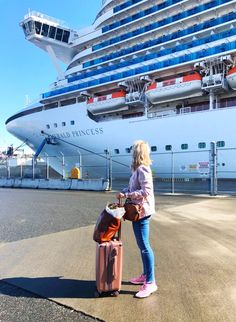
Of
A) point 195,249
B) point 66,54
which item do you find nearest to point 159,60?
point 66,54

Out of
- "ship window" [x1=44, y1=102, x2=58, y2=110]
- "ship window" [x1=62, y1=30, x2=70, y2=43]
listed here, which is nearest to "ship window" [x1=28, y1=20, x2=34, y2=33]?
"ship window" [x1=62, y1=30, x2=70, y2=43]

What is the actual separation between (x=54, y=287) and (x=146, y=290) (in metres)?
1.05

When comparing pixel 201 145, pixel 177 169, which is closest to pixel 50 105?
pixel 177 169

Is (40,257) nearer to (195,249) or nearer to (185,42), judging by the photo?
(195,249)

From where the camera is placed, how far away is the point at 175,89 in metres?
19.4

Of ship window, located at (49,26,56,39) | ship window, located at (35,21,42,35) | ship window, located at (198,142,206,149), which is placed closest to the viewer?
ship window, located at (198,142,206,149)

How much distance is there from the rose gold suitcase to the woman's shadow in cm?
18

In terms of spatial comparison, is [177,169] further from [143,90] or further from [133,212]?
[133,212]

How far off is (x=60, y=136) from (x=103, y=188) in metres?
11.1

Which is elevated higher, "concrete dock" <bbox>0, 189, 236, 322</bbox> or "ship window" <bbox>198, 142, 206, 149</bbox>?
"ship window" <bbox>198, 142, 206, 149</bbox>

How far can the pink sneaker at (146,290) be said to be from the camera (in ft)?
10.9

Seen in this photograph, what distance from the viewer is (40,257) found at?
4.85 meters

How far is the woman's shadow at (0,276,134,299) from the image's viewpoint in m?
3.46

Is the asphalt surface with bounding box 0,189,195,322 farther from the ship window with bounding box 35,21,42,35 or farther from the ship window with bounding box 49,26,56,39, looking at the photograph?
the ship window with bounding box 49,26,56,39
